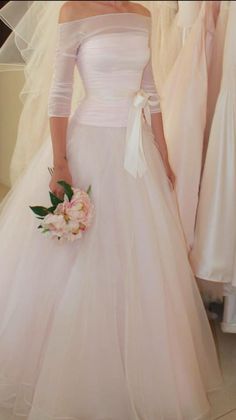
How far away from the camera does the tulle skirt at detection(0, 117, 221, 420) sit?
1.06 metres

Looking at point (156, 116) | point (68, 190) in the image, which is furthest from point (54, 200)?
point (156, 116)

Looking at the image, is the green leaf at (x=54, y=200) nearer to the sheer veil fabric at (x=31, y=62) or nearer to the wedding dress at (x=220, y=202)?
the sheer veil fabric at (x=31, y=62)

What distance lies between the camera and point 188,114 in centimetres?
123

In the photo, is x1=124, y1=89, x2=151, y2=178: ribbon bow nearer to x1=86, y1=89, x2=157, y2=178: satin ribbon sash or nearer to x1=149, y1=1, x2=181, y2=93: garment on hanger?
x1=86, y1=89, x2=157, y2=178: satin ribbon sash

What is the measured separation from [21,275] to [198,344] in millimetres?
492

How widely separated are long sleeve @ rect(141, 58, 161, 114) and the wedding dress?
16cm

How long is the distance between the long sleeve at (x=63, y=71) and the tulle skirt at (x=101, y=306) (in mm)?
90

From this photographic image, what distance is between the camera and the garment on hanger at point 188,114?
1.20 metres

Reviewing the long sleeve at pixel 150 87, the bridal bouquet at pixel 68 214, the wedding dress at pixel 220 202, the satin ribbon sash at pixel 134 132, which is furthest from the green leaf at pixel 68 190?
the wedding dress at pixel 220 202

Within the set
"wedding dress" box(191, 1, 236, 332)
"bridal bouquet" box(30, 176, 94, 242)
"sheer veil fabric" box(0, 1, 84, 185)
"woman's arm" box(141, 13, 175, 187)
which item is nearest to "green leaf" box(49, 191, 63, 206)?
"bridal bouquet" box(30, 176, 94, 242)

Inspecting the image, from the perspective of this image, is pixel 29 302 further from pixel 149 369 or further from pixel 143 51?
pixel 143 51

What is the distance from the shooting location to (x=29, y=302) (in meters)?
1.12

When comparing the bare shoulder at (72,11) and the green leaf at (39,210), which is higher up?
the bare shoulder at (72,11)

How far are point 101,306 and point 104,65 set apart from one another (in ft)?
1.69
